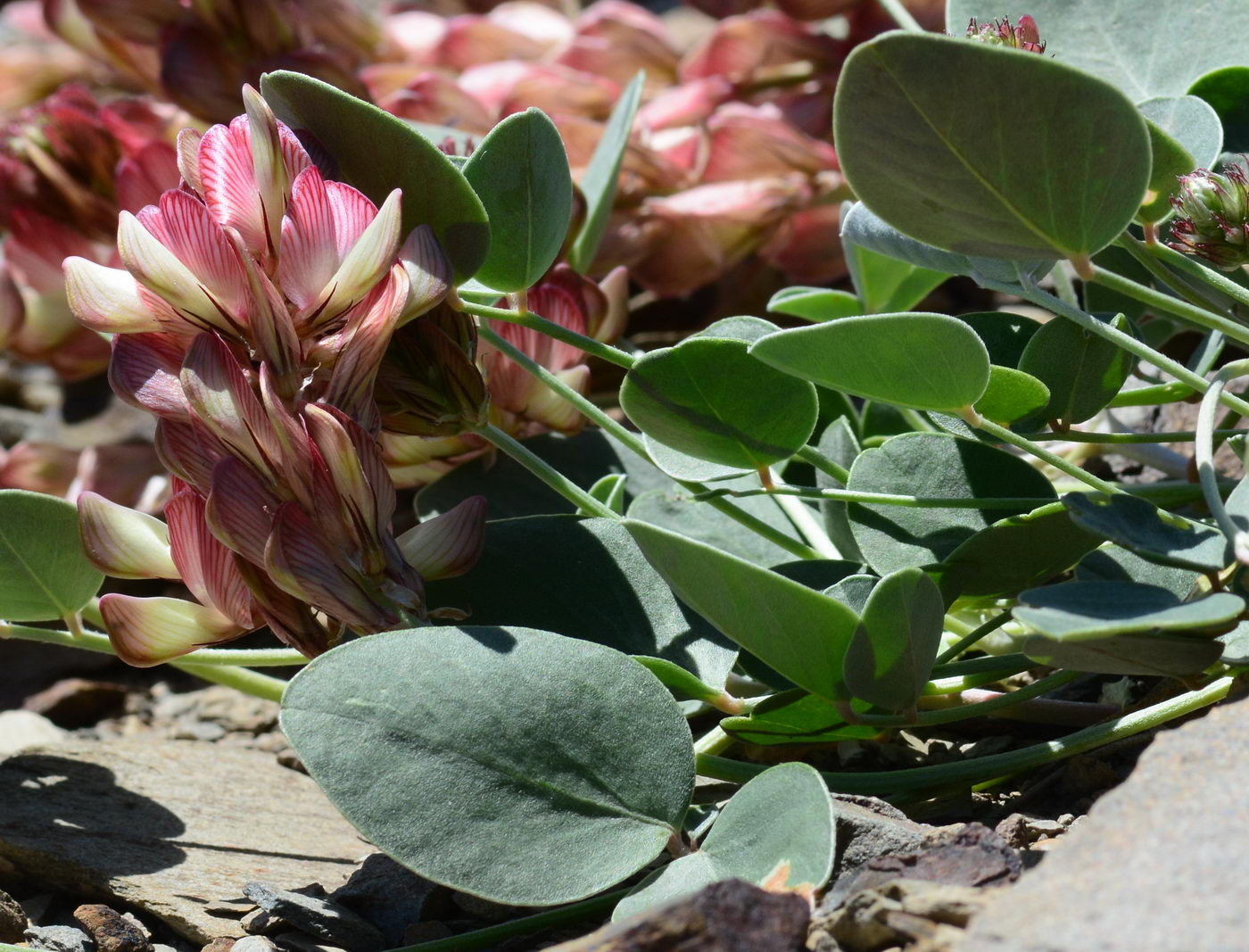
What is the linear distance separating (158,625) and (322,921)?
0.51ft

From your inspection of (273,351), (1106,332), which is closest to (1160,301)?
(1106,332)

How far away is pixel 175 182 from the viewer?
1.04m

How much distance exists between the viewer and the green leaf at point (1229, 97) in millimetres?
653

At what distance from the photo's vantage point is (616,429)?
0.66 meters

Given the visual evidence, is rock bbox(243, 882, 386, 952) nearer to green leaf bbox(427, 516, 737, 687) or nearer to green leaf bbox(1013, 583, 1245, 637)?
green leaf bbox(427, 516, 737, 687)

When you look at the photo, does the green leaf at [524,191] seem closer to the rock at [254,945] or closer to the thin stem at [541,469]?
the thin stem at [541,469]

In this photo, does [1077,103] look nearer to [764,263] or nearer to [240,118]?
[240,118]

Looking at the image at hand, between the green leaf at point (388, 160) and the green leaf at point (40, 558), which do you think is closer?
the green leaf at point (388, 160)

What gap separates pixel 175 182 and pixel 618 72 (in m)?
0.53

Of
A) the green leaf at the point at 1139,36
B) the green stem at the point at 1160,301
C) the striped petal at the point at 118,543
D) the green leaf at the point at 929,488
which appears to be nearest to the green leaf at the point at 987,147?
the green stem at the point at 1160,301

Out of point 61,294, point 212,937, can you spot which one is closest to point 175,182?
point 61,294

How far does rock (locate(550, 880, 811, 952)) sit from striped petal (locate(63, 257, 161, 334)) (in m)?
0.30

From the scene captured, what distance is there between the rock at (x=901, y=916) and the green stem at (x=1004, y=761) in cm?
12

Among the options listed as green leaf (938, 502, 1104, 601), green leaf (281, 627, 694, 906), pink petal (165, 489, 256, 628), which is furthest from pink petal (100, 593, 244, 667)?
green leaf (938, 502, 1104, 601)
